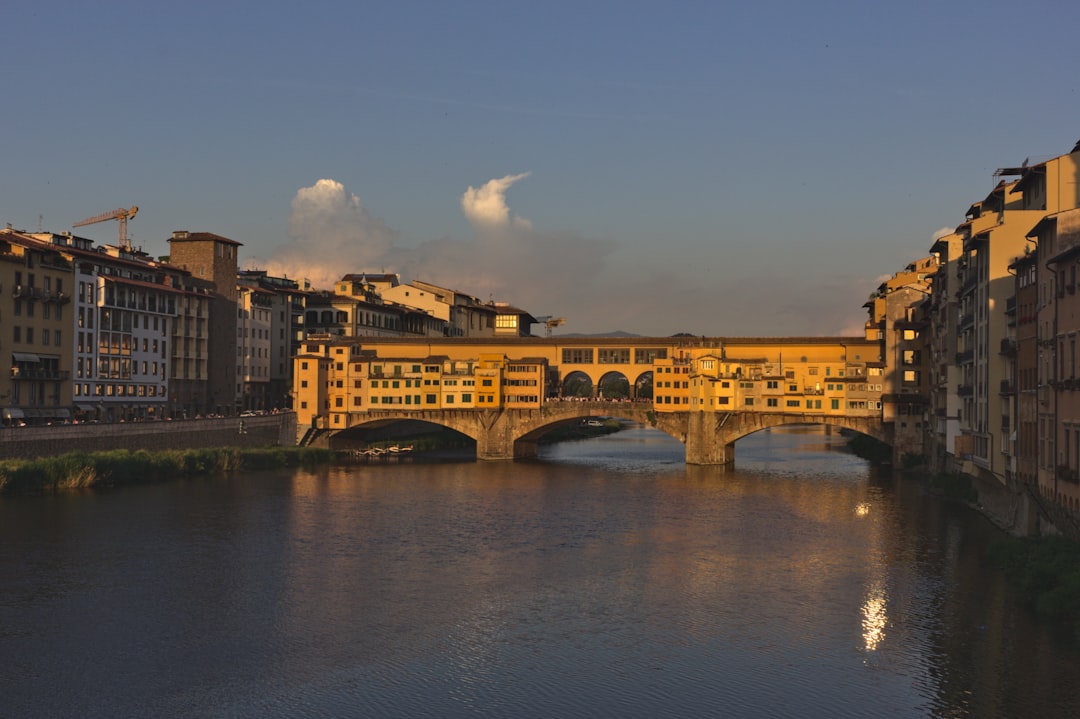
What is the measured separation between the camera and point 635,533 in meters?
52.1

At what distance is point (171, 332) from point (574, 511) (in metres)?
47.7

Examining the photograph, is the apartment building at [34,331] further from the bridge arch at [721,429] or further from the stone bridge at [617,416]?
the bridge arch at [721,429]

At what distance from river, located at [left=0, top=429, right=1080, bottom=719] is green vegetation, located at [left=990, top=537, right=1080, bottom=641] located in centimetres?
69

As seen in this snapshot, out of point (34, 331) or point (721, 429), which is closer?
point (34, 331)

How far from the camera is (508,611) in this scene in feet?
119

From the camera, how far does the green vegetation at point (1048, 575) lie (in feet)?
106

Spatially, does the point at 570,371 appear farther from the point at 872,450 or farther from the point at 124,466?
the point at 124,466

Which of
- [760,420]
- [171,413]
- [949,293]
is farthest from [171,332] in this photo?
[949,293]

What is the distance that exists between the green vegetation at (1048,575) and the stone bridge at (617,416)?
1756 inches

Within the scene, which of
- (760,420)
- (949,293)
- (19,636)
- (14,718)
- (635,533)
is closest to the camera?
(14,718)

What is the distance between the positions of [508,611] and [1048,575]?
16316 millimetres

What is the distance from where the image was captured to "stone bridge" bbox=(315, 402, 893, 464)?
85438mm

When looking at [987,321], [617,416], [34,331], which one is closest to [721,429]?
[617,416]

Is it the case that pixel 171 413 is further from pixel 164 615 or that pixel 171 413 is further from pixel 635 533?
pixel 164 615
